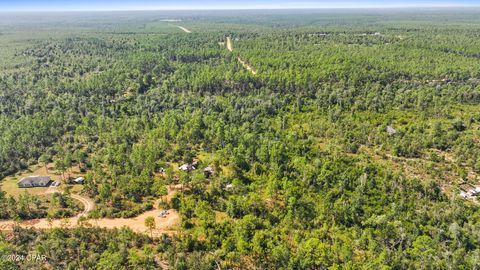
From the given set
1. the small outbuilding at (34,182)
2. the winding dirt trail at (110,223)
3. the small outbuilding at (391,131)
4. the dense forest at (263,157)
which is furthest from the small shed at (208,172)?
→ the small outbuilding at (391,131)

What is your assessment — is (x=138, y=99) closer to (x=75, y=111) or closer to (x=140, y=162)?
(x=75, y=111)

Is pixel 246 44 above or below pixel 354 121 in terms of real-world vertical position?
above

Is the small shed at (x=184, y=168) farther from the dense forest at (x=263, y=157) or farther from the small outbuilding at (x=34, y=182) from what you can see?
the small outbuilding at (x=34, y=182)

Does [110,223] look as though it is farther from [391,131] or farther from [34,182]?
[391,131]

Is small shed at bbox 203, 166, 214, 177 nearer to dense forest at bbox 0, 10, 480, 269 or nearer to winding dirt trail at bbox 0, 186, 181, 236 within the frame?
dense forest at bbox 0, 10, 480, 269

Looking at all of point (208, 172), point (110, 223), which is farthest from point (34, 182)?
point (208, 172)

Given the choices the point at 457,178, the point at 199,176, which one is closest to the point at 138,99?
the point at 199,176

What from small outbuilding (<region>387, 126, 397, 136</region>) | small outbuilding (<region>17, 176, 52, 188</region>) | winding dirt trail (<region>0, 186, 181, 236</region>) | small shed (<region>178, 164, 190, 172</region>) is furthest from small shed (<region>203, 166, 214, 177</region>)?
small outbuilding (<region>387, 126, 397, 136</region>)
